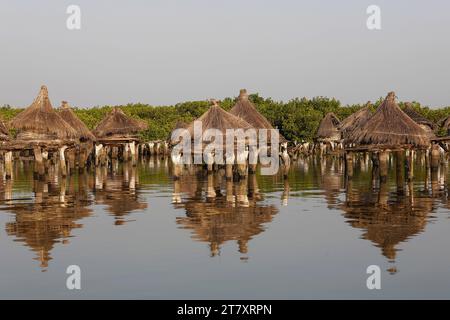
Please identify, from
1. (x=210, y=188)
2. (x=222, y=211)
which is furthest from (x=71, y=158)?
(x=222, y=211)

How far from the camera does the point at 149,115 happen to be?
278 ft

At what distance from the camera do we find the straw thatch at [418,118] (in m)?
46.6

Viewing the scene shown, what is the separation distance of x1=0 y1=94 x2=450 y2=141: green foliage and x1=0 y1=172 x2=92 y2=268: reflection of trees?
3534 cm

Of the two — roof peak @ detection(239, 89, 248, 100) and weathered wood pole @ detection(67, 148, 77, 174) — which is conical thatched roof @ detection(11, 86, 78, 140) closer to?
weathered wood pole @ detection(67, 148, 77, 174)

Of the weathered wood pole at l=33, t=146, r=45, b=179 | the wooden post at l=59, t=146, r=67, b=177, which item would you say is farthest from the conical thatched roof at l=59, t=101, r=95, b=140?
the weathered wood pole at l=33, t=146, r=45, b=179

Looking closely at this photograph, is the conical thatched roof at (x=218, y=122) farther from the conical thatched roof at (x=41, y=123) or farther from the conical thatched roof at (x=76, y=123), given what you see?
the conical thatched roof at (x=76, y=123)

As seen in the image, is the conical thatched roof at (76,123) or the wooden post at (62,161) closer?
the wooden post at (62,161)

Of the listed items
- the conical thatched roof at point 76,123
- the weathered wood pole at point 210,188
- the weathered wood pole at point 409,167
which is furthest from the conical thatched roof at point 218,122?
the conical thatched roof at point 76,123

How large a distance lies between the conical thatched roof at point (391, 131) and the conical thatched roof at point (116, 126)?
21437 millimetres

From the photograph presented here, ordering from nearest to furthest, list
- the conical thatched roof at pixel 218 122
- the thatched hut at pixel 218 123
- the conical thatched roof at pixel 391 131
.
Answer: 1. the conical thatched roof at pixel 391 131
2. the thatched hut at pixel 218 123
3. the conical thatched roof at pixel 218 122

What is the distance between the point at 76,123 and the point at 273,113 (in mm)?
31888

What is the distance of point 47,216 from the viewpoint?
61.8 ft

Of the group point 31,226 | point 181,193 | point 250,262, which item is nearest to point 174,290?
point 250,262

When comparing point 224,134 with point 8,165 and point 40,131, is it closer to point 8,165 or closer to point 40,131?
point 40,131
